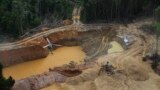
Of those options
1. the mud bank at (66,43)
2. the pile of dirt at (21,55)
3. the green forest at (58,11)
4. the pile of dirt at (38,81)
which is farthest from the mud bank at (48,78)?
the green forest at (58,11)

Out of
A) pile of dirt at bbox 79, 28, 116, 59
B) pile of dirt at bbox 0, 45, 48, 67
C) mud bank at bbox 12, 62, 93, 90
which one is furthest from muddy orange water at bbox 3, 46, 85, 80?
mud bank at bbox 12, 62, 93, 90

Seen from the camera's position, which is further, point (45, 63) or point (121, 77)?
point (45, 63)

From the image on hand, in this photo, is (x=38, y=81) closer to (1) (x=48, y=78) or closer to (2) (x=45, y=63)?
(1) (x=48, y=78)

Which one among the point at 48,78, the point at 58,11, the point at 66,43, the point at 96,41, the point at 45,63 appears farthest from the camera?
Answer: the point at 58,11

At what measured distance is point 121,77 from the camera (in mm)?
43281

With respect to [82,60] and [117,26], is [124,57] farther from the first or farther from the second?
[117,26]

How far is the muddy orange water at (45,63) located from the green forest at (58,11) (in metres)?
5.95

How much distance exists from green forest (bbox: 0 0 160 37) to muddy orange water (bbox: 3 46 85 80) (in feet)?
19.5

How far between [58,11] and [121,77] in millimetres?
22315

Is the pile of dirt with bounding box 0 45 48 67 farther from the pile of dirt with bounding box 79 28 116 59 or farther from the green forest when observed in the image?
the pile of dirt with bounding box 79 28 116 59

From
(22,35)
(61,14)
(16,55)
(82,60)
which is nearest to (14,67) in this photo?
(16,55)

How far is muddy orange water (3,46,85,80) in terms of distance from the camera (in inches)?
1935

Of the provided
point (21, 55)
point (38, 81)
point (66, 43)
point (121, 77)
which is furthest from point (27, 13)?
point (121, 77)

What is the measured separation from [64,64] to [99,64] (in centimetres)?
567
